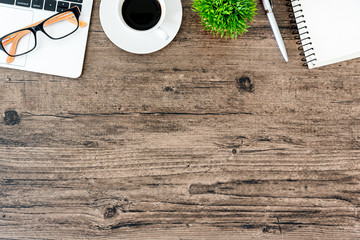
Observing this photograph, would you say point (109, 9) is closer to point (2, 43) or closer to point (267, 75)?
point (2, 43)

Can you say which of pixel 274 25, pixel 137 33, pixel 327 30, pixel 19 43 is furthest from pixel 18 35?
pixel 327 30

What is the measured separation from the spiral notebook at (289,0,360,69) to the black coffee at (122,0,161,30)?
0.39m

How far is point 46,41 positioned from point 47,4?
104mm

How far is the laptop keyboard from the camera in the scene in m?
0.72

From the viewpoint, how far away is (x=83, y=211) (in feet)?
2.56

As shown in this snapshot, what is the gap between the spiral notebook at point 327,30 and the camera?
0.64 metres

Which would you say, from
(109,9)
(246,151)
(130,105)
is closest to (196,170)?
(246,151)

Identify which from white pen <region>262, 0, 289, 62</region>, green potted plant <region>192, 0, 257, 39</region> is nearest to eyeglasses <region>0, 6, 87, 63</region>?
green potted plant <region>192, 0, 257, 39</region>

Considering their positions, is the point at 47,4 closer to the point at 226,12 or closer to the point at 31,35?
the point at 31,35

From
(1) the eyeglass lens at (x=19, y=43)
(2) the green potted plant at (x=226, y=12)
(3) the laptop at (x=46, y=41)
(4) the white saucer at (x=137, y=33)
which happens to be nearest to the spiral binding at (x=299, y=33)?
(2) the green potted plant at (x=226, y=12)

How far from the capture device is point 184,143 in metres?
0.78

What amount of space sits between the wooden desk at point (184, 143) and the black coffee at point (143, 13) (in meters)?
0.09

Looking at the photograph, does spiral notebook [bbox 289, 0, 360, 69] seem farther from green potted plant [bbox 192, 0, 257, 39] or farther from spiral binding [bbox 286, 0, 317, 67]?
green potted plant [bbox 192, 0, 257, 39]

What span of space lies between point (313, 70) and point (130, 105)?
556 mm
